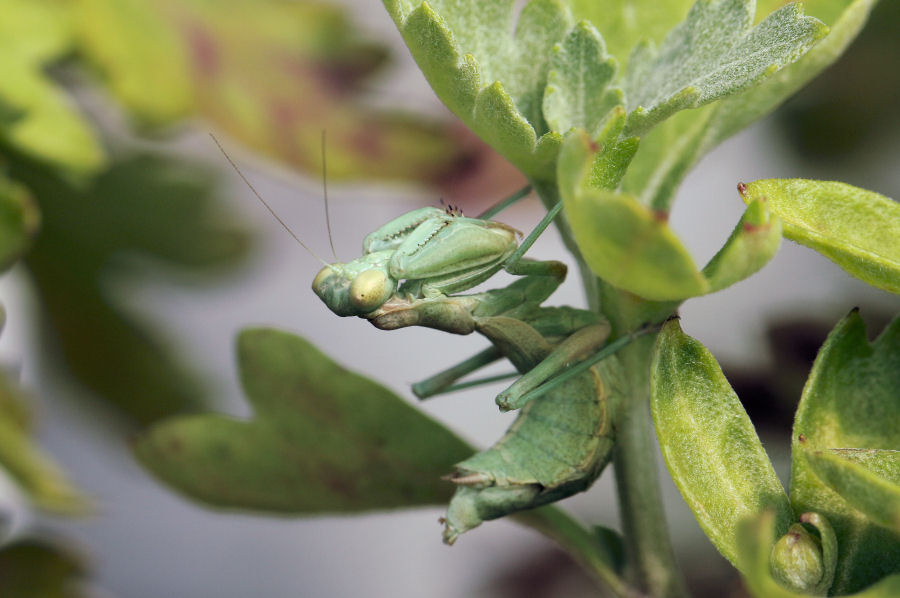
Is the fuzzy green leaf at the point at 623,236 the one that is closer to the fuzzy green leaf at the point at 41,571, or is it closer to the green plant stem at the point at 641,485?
the green plant stem at the point at 641,485

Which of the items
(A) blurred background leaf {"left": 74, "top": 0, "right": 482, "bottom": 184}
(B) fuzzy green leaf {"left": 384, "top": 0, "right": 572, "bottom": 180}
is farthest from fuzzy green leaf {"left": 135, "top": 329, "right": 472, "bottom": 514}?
(A) blurred background leaf {"left": 74, "top": 0, "right": 482, "bottom": 184}

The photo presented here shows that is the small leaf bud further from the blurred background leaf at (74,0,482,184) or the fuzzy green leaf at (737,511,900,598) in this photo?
the blurred background leaf at (74,0,482,184)

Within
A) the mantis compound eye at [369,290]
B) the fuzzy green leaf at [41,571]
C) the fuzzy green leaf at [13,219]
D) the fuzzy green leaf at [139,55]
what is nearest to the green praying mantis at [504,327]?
the mantis compound eye at [369,290]

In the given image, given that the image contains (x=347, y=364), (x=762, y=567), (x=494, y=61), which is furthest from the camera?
(x=347, y=364)

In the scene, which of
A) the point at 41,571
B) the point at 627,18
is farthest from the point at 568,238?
the point at 41,571

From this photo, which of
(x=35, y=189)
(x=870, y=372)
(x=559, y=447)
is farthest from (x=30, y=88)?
(x=870, y=372)

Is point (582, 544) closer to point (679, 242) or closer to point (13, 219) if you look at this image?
point (679, 242)
